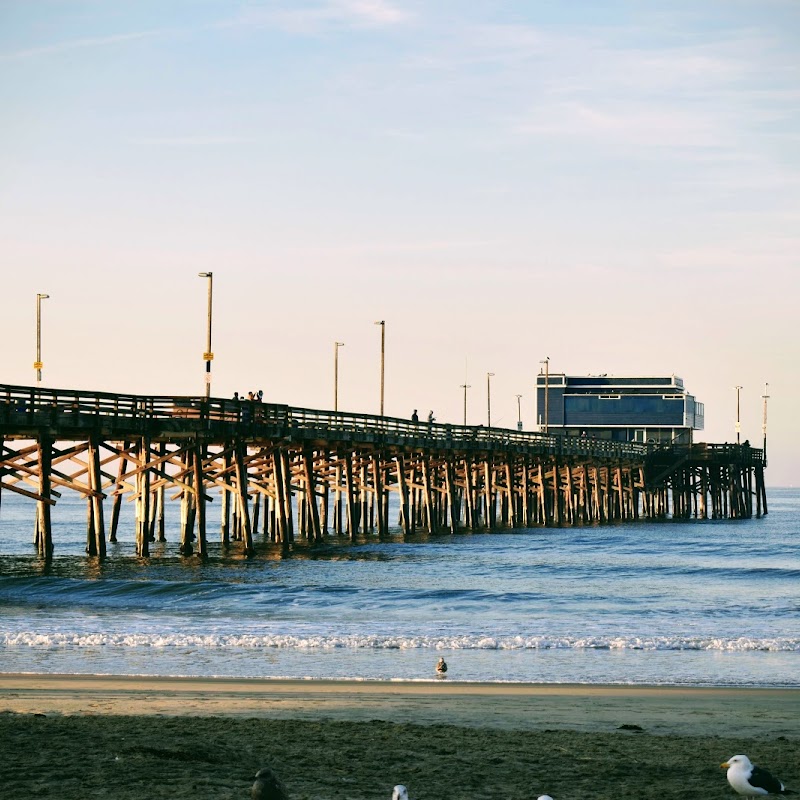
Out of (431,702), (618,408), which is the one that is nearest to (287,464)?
(431,702)

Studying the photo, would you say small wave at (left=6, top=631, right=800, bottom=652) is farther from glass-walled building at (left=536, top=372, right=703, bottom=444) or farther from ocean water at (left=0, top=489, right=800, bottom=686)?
glass-walled building at (left=536, top=372, right=703, bottom=444)

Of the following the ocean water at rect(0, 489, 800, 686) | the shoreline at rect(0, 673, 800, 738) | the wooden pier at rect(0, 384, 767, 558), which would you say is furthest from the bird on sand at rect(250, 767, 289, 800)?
the wooden pier at rect(0, 384, 767, 558)

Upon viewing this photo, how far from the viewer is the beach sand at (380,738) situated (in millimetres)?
10305

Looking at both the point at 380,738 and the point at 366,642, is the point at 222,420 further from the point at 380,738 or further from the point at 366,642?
the point at 380,738

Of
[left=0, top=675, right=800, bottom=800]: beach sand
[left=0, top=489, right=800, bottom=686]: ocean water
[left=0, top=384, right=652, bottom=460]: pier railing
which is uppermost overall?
[left=0, top=384, right=652, bottom=460]: pier railing

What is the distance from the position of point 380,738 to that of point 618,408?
89493 millimetres

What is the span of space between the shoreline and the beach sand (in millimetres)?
32

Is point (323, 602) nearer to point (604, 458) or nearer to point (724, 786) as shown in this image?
point (724, 786)

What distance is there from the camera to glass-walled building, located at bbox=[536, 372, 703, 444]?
327ft

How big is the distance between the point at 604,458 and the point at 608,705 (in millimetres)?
55802

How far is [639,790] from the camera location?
1024cm

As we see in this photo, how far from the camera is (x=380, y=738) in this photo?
1215 centimetres

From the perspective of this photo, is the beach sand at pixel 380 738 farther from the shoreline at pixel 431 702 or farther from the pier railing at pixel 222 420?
the pier railing at pixel 222 420

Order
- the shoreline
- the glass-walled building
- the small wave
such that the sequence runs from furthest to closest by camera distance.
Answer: the glass-walled building < the small wave < the shoreline
